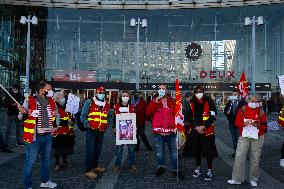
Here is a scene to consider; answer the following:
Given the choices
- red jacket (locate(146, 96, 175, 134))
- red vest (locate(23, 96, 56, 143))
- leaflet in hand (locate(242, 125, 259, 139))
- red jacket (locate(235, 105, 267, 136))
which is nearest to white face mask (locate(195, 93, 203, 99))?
red jacket (locate(146, 96, 175, 134))

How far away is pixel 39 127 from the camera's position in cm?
628

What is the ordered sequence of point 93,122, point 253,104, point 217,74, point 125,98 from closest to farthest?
point 253,104
point 93,122
point 125,98
point 217,74

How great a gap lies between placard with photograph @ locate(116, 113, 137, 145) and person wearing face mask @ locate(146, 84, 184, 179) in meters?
0.60

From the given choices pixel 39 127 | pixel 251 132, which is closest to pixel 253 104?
pixel 251 132

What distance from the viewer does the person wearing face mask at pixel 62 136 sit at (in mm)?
8117

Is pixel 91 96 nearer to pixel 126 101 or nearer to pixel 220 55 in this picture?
pixel 126 101

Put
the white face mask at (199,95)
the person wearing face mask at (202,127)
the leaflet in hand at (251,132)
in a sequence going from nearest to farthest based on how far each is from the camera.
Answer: the leaflet in hand at (251,132), the person wearing face mask at (202,127), the white face mask at (199,95)

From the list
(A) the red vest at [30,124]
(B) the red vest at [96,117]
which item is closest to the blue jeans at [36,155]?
(A) the red vest at [30,124]

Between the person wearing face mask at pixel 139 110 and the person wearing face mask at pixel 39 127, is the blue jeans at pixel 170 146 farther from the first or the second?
the person wearing face mask at pixel 139 110

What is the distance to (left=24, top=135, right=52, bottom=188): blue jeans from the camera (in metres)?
6.15

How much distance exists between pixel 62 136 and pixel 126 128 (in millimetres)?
1431

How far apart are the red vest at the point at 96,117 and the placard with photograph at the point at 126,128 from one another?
0.51 meters

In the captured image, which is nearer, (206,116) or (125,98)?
(206,116)

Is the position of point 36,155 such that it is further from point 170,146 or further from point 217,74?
point 217,74
